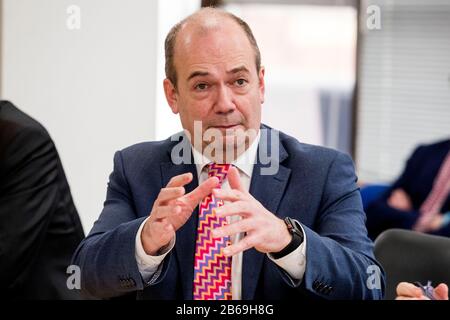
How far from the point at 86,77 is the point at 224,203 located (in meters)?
0.48

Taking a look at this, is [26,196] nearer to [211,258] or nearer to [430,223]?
[211,258]

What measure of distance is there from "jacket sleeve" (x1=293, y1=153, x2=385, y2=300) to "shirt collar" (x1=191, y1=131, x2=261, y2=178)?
15 centimetres

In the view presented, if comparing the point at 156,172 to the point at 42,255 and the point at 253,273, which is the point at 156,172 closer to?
the point at 253,273

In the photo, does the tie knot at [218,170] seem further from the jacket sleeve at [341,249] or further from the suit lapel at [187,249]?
the jacket sleeve at [341,249]

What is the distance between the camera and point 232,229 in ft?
4.27

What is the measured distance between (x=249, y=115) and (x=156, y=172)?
0.22 metres

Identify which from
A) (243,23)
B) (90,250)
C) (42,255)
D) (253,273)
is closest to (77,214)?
(42,255)

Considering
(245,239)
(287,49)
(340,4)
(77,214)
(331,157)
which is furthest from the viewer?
(340,4)

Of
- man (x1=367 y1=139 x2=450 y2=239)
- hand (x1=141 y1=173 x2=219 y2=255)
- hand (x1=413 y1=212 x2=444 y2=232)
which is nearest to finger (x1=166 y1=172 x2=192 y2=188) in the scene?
hand (x1=141 y1=173 x2=219 y2=255)

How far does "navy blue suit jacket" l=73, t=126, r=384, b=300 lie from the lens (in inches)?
57.5

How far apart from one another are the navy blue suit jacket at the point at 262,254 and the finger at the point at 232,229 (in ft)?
0.50

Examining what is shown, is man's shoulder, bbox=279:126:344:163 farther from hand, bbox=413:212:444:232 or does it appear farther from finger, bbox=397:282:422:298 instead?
hand, bbox=413:212:444:232

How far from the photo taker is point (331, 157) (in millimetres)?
1586
